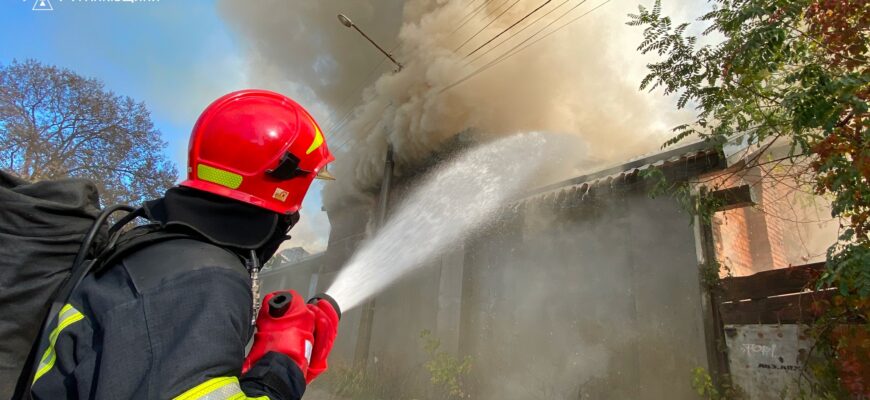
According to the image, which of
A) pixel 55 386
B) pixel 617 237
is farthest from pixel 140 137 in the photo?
pixel 55 386

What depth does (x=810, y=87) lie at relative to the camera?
2953 mm

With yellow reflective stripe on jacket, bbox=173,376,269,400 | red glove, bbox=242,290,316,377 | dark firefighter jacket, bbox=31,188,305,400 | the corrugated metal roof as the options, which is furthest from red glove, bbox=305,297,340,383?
the corrugated metal roof

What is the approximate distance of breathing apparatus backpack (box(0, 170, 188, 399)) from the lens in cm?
110

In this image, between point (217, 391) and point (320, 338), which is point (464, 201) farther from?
point (217, 391)

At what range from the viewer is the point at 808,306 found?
355 cm

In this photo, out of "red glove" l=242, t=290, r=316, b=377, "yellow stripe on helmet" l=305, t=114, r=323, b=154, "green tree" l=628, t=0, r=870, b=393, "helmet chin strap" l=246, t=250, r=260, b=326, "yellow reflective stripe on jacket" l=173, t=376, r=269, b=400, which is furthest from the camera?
"green tree" l=628, t=0, r=870, b=393

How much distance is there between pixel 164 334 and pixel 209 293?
13cm

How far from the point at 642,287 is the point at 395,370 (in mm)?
5695

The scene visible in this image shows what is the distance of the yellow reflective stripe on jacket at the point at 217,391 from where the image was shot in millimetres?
900

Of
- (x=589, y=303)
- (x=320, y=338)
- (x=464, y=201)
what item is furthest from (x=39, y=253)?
(x=464, y=201)

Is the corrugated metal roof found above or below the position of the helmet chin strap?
above

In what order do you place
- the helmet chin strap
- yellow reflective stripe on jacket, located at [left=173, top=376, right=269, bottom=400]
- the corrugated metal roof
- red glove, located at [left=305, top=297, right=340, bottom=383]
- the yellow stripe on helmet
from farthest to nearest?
the corrugated metal roof
the yellow stripe on helmet
red glove, located at [left=305, top=297, right=340, bottom=383]
the helmet chin strap
yellow reflective stripe on jacket, located at [left=173, top=376, right=269, bottom=400]

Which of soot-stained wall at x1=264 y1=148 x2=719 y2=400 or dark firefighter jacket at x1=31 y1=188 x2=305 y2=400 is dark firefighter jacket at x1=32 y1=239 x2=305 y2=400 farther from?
soot-stained wall at x1=264 y1=148 x2=719 y2=400

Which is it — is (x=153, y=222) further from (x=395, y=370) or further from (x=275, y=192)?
(x=395, y=370)
